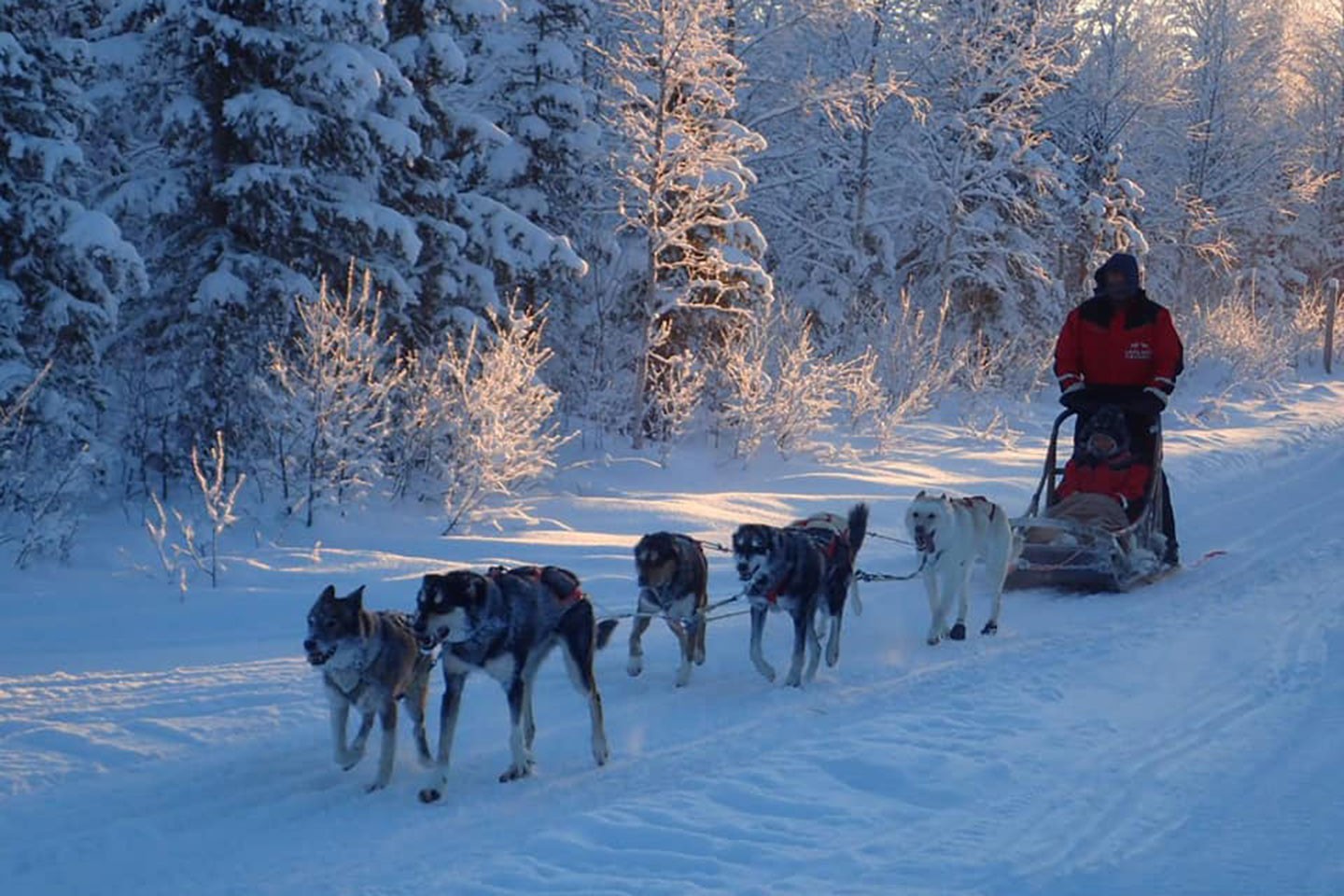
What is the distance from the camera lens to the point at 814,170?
21.7m

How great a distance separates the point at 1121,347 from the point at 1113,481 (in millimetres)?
1102

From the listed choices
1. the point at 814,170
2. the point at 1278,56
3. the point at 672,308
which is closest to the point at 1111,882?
the point at 672,308

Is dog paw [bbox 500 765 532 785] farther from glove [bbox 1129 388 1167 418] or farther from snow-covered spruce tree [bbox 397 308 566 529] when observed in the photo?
glove [bbox 1129 388 1167 418]

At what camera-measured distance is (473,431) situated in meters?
11.5

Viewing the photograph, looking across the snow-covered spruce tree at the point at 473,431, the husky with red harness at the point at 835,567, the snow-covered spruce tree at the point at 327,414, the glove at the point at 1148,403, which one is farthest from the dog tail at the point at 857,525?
the snow-covered spruce tree at the point at 327,414

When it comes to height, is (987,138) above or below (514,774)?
above

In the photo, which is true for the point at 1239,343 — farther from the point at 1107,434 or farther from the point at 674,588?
the point at 674,588

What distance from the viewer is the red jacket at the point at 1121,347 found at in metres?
9.89

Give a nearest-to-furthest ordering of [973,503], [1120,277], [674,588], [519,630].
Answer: [519,630]
[674,588]
[973,503]
[1120,277]

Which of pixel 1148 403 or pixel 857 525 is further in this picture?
pixel 1148 403

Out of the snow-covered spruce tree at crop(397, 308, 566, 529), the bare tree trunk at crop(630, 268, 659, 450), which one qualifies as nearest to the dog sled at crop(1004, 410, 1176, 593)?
the snow-covered spruce tree at crop(397, 308, 566, 529)

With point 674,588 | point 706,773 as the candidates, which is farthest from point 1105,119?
point 706,773

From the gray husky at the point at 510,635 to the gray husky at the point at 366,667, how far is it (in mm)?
182

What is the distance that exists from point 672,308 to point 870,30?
780 cm
